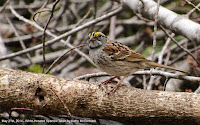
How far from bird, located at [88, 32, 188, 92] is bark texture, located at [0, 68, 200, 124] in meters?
0.56

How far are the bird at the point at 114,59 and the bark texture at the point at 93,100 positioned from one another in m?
0.56

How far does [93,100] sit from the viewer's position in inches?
119

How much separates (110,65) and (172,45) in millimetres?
3016

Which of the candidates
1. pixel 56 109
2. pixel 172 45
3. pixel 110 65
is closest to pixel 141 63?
pixel 110 65

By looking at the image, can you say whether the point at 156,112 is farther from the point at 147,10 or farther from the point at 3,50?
the point at 3,50

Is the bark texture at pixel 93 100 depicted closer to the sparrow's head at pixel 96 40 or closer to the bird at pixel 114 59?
the bird at pixel 114 59

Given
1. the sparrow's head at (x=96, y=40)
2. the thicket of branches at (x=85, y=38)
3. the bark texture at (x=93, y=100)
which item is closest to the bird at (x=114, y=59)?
the sparrow's head at (x=96, y=40)

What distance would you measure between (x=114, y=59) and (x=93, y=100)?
934mm

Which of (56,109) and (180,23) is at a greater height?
(180,23)

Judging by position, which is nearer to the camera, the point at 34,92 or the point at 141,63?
the point at 34,92

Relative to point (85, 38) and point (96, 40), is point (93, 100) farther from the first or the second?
point (85, 38)

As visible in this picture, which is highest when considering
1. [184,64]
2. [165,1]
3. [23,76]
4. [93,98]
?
[165,1]

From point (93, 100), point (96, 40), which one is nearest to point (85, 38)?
point (96, 40)

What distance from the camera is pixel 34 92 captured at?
3.10 m
